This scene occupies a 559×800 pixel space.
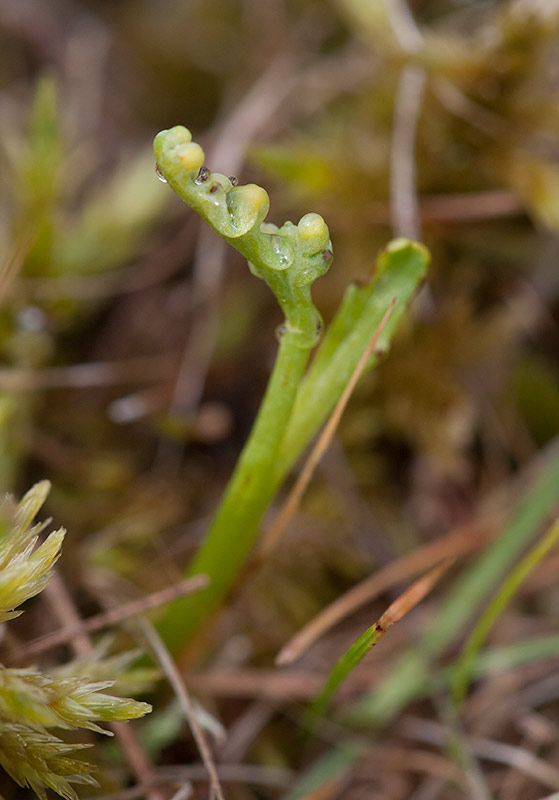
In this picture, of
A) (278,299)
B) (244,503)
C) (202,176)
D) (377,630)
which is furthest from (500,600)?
(202,176)

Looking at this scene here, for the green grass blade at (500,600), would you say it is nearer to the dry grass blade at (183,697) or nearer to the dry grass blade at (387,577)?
the dry grass blade at (387,577)

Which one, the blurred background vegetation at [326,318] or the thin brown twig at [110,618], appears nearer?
the thin brown twig at [110,618]

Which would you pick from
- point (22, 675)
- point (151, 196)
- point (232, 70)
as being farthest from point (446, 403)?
point (232, 70)

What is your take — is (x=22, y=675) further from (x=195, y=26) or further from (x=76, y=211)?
(x=195, y=26)

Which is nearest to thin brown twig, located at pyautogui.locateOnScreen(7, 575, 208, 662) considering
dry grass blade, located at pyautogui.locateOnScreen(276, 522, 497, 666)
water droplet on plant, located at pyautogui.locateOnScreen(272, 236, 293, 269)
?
dry grass blade, located at pyautogui.locateOnScreen(276, 522, 497, 666)

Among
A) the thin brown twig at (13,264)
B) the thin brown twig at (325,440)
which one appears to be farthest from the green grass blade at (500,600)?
the thin brown twig at (13,264)

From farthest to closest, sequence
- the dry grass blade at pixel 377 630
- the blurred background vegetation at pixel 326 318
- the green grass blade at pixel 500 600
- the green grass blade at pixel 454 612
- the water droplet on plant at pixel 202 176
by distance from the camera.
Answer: the blurred background vegetation at pixel 326 318 < the green grass blade at pixel 454 612 < the green grass blade at pixel 500 600 < the dry grass blade at pixel 377 630 < the water droplet on plant at pixel 202 176

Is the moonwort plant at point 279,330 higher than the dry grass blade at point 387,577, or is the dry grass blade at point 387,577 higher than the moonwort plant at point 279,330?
the moonwort plant at point 279,330
